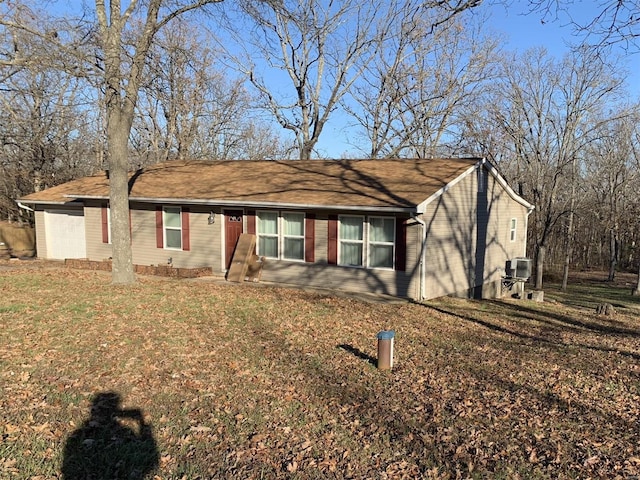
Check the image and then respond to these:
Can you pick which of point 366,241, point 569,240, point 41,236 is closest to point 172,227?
point 366,241

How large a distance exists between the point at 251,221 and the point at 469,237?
7.11 meters

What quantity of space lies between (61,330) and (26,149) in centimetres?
2252

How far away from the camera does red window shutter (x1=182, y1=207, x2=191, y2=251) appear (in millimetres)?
16844

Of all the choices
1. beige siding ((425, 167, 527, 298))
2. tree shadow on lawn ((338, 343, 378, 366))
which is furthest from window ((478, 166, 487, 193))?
tree shadow on lawn ((338, 343, 378, 366))

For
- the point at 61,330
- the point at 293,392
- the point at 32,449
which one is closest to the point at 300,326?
the point at 293,392

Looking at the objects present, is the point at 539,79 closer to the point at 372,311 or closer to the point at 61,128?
the point at 372,311

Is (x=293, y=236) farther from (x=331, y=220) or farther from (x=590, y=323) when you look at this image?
(x=590, y=323)

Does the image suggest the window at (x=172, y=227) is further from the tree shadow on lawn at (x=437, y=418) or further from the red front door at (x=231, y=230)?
the tree shadow on lawn at (x=437, y=418)

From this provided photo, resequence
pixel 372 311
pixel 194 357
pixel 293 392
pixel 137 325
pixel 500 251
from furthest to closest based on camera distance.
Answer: pixel 500 251, pixel 372 311, pixel 137 325, pixel 194 357, pixel 293 392

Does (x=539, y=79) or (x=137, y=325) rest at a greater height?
(x=539, y=79)

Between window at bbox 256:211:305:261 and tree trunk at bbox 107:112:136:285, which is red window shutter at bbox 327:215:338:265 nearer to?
window at bbox 256:211:305:261

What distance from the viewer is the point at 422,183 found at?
14367 millimetres

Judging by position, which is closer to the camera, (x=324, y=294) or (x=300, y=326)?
(x=300, y=326)

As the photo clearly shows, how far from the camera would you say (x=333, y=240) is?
14367mm
